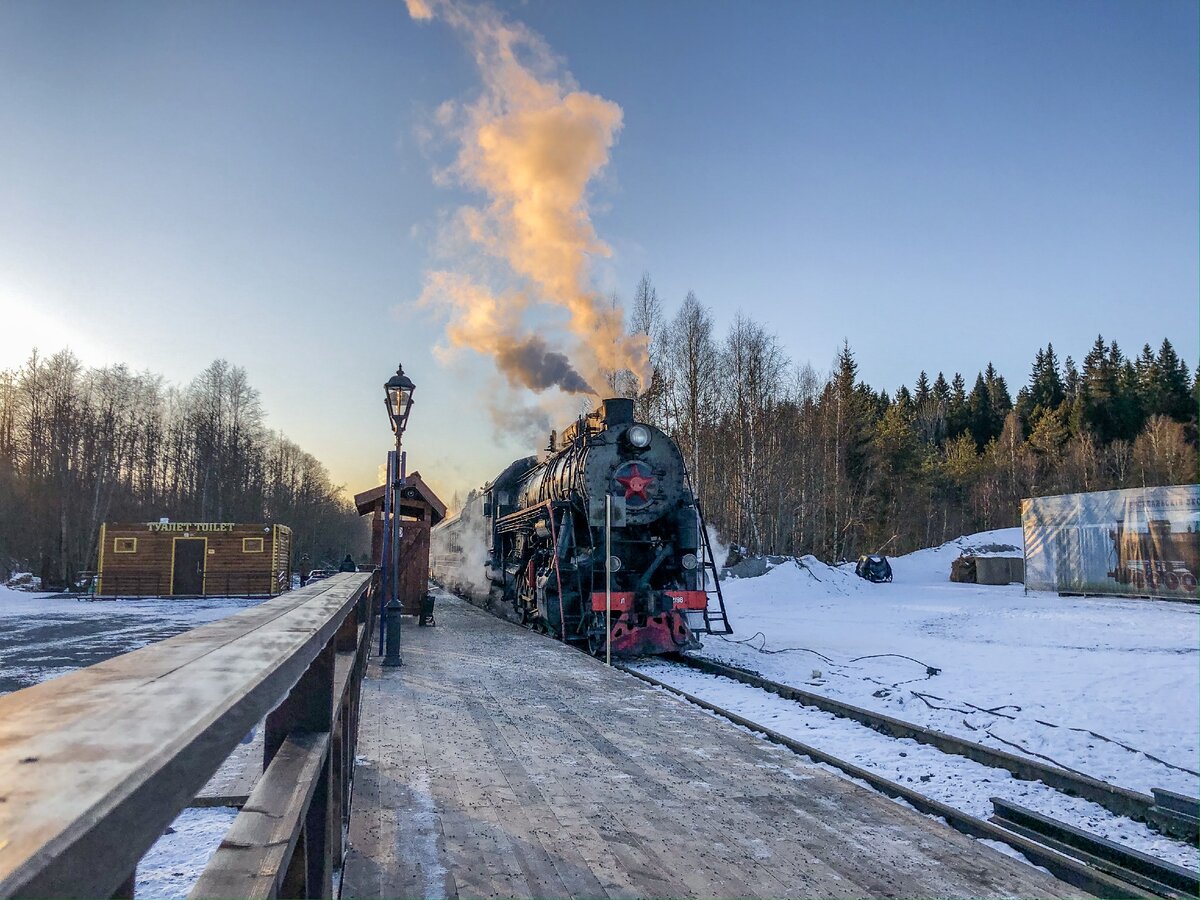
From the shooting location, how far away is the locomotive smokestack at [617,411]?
41.2ft

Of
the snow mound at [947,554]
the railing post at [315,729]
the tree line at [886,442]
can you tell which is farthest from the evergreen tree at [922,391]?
the railing post at [315,729]

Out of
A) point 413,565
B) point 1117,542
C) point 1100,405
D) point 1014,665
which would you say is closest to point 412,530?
point 413,565

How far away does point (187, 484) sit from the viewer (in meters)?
47.4

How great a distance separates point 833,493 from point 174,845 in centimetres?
3750

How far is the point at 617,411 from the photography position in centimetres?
1261

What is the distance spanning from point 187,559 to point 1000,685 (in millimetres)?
26170

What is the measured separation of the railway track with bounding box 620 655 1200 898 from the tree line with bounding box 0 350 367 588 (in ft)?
113

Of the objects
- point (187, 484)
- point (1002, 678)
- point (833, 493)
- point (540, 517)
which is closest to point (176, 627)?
point (540, 517)

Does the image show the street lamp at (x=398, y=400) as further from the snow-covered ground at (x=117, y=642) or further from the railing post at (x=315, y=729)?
the railing post at (x=315, y=729)

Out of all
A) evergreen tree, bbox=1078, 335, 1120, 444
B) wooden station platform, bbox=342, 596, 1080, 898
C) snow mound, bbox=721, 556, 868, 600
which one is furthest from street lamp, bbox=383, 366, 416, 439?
evergreen tree, bbox=1078, 335, 1120, 444

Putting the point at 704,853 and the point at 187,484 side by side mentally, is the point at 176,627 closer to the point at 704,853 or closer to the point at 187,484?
the point at 704,853

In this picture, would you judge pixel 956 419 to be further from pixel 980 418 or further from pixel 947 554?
pixel 947 554

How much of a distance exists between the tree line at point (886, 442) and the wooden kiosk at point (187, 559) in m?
14.6

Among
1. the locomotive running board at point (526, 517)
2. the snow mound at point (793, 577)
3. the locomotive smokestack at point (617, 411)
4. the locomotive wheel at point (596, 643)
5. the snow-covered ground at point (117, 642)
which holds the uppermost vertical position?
the locomotive smokestack at point (617, 411)
